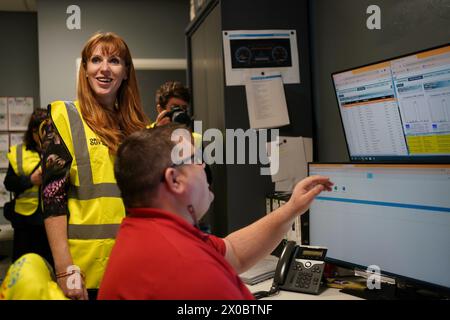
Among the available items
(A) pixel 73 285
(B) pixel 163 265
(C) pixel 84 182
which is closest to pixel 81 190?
(C) pixel 84 182

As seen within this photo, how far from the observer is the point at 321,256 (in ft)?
5.90

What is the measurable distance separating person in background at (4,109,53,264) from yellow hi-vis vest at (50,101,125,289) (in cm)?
183

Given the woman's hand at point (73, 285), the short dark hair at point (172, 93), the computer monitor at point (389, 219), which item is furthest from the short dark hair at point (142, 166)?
the short dark hair at point (172, 93)

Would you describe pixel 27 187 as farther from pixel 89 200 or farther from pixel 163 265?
pixel 163 265

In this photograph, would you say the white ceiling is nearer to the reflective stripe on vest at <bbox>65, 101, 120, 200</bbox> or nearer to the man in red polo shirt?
the reflective stripe on vest at <bbox>65, 101, 120, 200</bbox>

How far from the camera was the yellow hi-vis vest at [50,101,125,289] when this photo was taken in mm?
1660

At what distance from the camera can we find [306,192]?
1412 mm

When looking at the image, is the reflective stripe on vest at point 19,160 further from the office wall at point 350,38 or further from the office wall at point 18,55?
the office wall at point 18,55

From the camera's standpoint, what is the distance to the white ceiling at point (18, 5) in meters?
5.25

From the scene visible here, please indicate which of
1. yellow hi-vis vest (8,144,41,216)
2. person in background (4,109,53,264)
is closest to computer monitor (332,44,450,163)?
person in background (4,109,53,264)

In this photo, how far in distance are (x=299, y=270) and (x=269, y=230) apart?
444mm

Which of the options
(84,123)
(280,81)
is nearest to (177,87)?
(280,81)

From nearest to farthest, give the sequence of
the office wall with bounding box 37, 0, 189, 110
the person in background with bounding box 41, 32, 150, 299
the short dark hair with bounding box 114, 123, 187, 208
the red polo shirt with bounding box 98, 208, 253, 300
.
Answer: the red polo shirt with bounding box 98, 208, 253, 300, the short dark hair with bounding box 114, 123, 187, 208, the person in background with bounding box 41, 32, 150, 299, the office wall with bounding box 37, 0, 189, 110

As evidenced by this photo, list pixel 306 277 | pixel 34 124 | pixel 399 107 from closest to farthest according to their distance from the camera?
pixel 399 107 < pixel 306 277 < pixel 34 124
